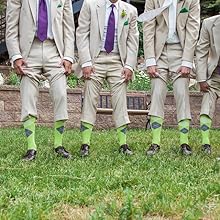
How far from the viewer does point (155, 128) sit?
5.49 m

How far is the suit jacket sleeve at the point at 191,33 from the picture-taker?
5422 mm

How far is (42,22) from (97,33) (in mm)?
607

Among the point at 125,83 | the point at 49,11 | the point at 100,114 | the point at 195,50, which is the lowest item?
the point at 100,114

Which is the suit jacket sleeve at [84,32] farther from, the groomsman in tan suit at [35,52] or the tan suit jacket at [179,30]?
the tan suit jacket at [179,30]

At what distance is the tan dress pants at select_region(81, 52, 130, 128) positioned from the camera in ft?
17.9

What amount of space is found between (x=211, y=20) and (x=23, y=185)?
9.38ft

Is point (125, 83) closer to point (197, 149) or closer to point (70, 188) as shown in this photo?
point (197, 149)

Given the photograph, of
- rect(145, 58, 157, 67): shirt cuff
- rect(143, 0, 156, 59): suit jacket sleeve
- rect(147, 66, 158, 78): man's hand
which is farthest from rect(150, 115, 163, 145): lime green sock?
rect(143, 0, 156, 59): suit jacket sleeve

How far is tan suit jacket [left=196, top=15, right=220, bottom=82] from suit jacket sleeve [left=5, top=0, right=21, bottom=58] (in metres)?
1.88

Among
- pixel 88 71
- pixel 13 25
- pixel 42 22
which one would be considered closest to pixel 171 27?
pixel 88 71

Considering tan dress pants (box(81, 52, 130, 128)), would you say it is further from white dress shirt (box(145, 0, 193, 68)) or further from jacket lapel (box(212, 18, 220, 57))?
jacket lapel (box(212, 18, 220, 57))

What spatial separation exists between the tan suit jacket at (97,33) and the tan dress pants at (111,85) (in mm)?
86

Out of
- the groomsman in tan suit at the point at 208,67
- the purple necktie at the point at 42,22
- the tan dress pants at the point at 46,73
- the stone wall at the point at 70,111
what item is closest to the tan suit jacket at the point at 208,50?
the groomsman in tan suit at the point at 208,67

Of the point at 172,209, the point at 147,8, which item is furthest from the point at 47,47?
the point at 172,209
